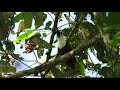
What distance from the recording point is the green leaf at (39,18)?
6.55 feet

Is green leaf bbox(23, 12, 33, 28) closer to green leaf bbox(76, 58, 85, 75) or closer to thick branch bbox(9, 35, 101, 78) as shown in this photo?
thick branch bbox(9, 35, 101, 78)

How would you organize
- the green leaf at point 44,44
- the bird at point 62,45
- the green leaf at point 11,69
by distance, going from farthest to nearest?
the bird at point 62,45 → the green leaf at point 11,69 → the green leaf at point 44,44

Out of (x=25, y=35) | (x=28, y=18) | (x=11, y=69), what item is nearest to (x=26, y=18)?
(x=28, y=18)

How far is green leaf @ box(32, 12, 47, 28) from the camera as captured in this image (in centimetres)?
200

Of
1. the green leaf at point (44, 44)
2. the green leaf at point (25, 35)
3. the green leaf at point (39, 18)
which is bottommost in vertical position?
the green leaf at point (44, 44)

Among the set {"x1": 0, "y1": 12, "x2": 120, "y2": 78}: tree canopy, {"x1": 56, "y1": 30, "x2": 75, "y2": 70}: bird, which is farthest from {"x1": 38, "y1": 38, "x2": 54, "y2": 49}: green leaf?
{"x1": 56, "y1": 30, "x2": 75, "y2": 70}: bird

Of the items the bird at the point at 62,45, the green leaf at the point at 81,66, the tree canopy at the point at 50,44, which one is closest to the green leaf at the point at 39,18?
the tree canopy at the point at 50,44

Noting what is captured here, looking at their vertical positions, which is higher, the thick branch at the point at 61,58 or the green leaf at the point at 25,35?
the green leaf at the point at 25,35

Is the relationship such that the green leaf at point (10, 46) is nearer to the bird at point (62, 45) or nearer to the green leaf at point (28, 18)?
the green leaf at point (28, 18)

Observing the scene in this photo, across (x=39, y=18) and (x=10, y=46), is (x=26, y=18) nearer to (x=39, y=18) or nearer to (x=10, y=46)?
(x=39, y=18)
